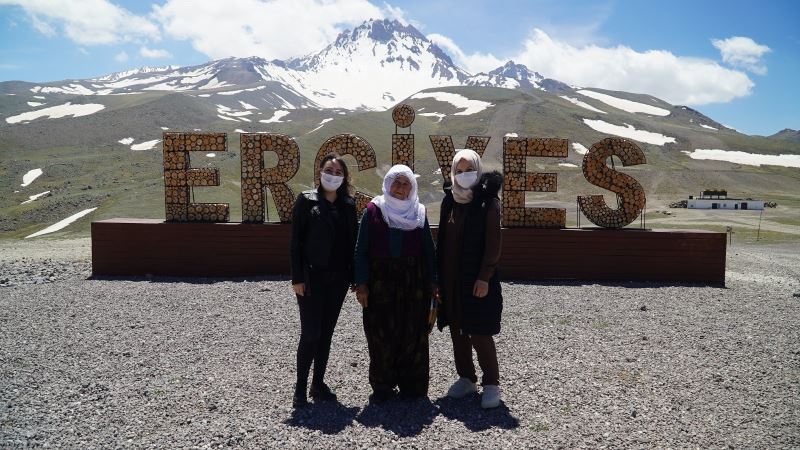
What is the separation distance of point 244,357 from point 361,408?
8.03ft

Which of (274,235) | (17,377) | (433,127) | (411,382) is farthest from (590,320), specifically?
(433,127)

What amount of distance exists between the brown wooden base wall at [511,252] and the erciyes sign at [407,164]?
1.34 ft

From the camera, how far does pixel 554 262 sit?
14.0 meters

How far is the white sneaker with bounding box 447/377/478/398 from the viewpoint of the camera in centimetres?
650

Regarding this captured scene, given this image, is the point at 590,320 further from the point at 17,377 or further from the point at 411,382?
the point at 17,377

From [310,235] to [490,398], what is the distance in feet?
8.43

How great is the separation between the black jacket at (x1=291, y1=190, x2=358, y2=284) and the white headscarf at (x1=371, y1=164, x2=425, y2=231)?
0.47 metres

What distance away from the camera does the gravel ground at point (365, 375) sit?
5647 mm

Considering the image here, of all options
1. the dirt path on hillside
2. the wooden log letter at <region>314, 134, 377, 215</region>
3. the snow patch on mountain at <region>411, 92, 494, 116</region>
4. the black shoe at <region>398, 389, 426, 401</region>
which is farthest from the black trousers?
the snow patch on mountain at <region>411, 92, 494, 116</region>

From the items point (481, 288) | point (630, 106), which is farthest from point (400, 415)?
point (630, 106)

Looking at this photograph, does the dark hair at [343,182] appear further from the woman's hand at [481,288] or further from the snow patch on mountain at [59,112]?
the snow patch on mountain at [59,112]

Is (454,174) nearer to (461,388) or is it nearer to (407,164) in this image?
(461,388)

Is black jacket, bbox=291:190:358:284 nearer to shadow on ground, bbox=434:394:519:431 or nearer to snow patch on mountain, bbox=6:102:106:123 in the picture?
shadow on ground, bbox=434:394:519:431

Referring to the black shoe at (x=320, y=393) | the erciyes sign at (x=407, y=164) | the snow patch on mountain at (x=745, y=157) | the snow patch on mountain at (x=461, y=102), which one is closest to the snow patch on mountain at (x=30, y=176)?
the erciyes sign at (x=407, y=164)
